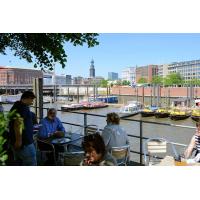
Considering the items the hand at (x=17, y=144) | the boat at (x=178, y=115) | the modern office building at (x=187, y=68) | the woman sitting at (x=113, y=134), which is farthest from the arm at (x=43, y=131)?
the modern office building at (x=187, y=68)

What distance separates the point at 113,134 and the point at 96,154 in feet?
4.84

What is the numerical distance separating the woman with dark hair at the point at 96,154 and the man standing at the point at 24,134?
81 cm

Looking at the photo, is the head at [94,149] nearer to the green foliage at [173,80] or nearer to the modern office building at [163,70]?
the green foliage at [173,80]

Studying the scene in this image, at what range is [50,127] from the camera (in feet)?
19.4

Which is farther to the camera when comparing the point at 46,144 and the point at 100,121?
the point at 100,121

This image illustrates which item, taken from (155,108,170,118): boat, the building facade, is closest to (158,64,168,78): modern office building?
the building facade

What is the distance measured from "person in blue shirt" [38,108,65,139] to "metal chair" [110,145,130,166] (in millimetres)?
1305

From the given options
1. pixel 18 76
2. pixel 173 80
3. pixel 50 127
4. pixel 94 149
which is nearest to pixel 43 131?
pixel 50 127

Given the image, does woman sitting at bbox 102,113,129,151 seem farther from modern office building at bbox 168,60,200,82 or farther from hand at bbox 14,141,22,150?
modern office building at bbox 168,60,200,82
